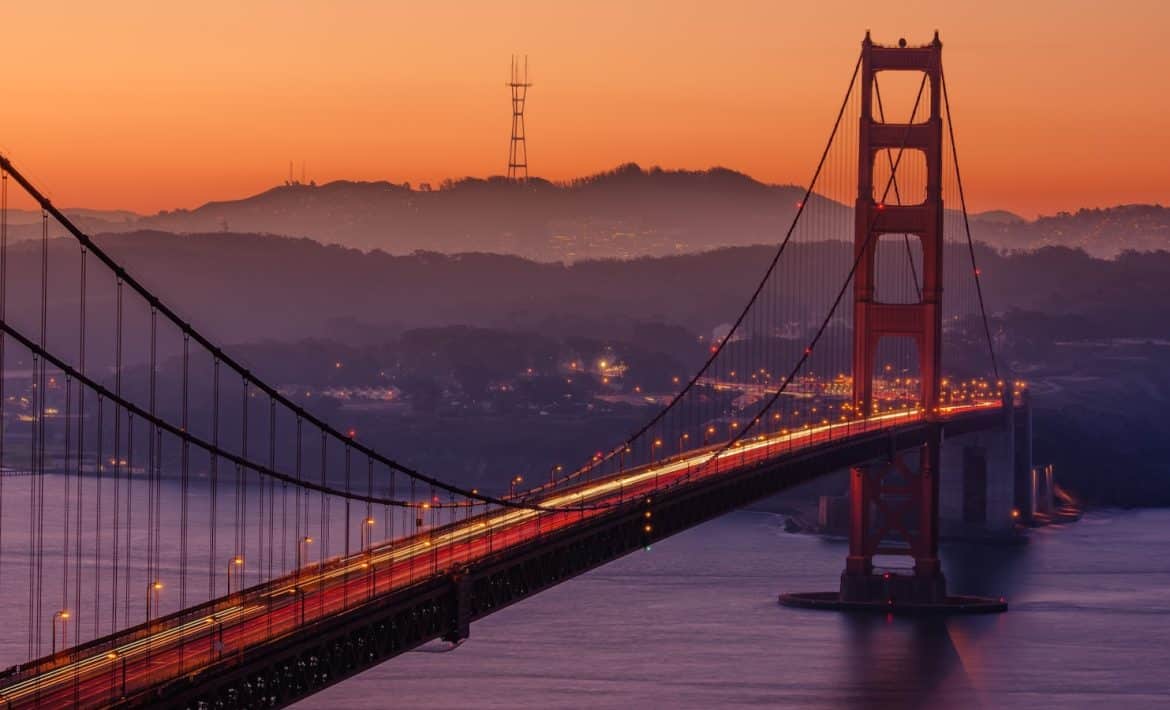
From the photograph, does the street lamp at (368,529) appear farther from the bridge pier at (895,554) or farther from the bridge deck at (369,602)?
the bridge pier at (895,554)

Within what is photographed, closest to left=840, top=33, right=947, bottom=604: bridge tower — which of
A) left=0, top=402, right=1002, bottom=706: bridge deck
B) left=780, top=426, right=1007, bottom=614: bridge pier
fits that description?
left=780, top=426, right=1007, bottom=614: bridge pier

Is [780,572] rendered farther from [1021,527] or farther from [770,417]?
[770,417]

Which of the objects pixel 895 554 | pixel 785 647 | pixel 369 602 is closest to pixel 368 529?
pixel 785 647

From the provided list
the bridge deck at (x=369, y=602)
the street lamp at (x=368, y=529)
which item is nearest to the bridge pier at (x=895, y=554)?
the bridge deck at (x=369, y=602)

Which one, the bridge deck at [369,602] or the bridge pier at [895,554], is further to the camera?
the bridge pier at [895,554]

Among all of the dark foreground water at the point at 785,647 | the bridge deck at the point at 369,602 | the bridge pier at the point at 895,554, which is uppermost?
the bridge deck at the point at 369,602

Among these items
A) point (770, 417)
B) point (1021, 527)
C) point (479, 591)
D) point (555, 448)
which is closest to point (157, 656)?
point (479, 591)
